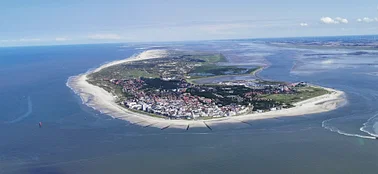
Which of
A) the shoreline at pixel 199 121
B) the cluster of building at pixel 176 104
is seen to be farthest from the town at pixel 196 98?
the shoreline at pixel 199 121

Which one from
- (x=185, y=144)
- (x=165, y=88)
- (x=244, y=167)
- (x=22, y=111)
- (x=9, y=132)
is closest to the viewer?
(x=244, y=167)

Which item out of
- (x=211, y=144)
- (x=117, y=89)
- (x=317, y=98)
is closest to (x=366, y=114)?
(x=317, y=98)

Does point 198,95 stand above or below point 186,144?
above

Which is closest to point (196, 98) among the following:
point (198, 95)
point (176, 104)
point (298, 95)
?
point (198, 95)

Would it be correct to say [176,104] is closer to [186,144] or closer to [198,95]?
[198,95]

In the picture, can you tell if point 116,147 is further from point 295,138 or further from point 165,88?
point 165,88

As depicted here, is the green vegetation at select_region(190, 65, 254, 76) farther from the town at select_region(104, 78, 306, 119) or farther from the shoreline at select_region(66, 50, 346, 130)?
the shoreline at select_region(66, 50, 346, 130)

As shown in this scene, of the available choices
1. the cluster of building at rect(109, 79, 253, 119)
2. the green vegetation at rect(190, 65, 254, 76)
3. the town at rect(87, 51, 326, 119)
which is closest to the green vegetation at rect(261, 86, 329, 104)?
the town at rect(87, 51, 326, 119)

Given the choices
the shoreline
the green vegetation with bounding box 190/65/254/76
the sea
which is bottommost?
the sea
